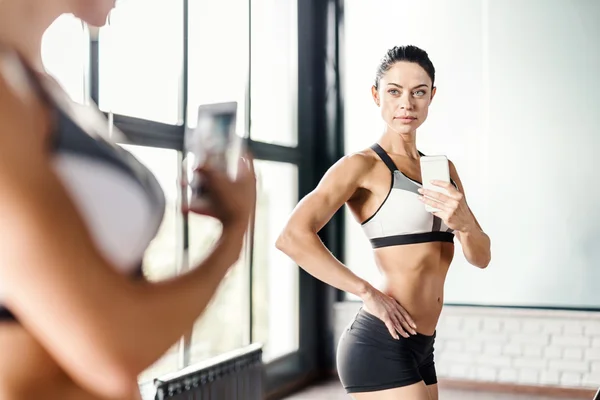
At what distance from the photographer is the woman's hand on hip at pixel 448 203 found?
1.70 m

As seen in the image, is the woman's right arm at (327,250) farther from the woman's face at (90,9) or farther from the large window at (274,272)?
the large window at (274,272)

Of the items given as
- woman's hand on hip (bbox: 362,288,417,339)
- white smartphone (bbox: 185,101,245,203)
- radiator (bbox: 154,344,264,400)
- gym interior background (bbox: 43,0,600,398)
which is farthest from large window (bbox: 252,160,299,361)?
white smartphone (bbox: 185,101,245,203)

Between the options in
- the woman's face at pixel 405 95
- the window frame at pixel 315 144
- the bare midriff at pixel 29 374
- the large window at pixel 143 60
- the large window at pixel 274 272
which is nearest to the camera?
the bare midriff at pixel 29 374

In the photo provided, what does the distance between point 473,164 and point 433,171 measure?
2.98m

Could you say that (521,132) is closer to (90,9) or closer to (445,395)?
(445,395)

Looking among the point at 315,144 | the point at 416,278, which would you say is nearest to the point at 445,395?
the point at 315,144

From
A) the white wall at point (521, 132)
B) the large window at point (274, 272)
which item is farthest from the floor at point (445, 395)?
the white wall at point (521, 132)

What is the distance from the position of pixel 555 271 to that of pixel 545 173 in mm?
674

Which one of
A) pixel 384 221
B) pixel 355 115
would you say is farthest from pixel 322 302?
pixel 384 221

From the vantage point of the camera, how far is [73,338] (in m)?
0.45

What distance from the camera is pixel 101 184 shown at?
50 centimetres

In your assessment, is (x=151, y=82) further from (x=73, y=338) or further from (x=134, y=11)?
(x=73, y=338)

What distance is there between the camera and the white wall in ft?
14.2

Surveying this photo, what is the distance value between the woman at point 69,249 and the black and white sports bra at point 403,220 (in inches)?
52.0
